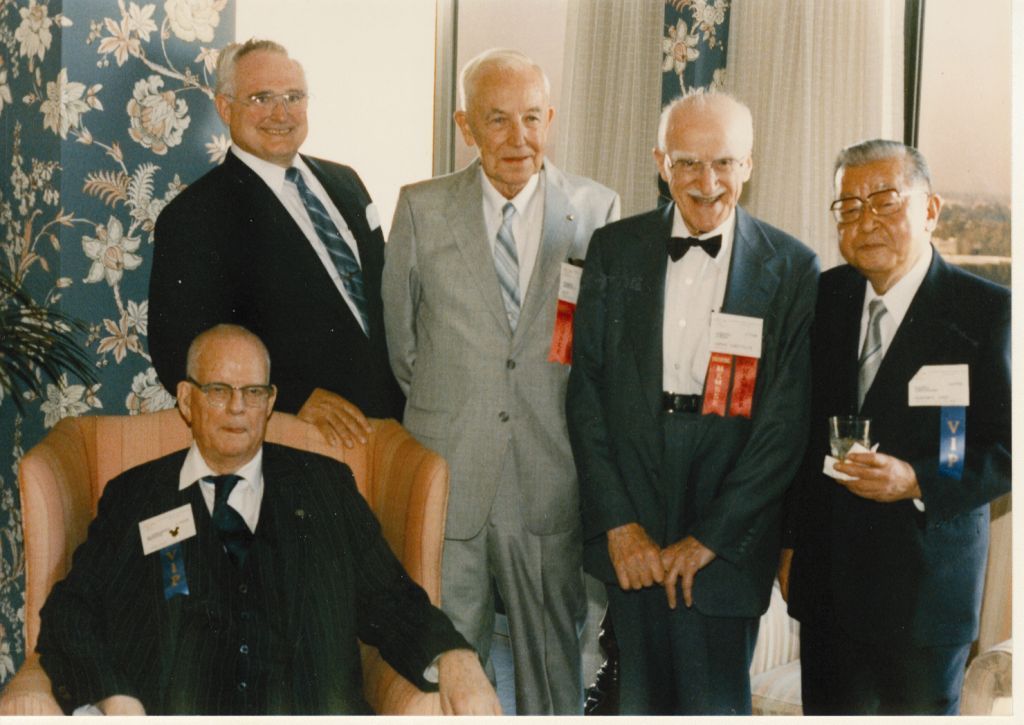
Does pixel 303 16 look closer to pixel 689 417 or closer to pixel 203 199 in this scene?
pixel 203 199

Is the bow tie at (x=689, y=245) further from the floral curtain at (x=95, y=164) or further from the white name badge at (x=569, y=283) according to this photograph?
the floral curtain at (x=95, y=164)

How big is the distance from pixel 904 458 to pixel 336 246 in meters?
1.75

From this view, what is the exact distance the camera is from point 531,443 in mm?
3193

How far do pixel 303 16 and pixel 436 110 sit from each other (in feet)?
2.19

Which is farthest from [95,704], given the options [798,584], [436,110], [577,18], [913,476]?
[577,18]

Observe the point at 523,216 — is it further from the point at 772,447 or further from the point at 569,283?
the point at 772,447

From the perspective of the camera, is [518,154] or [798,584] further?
[518,154]

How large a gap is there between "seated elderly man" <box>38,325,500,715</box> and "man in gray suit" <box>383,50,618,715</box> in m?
0.44

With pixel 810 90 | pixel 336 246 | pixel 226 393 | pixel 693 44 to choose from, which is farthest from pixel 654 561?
pixel 693 44

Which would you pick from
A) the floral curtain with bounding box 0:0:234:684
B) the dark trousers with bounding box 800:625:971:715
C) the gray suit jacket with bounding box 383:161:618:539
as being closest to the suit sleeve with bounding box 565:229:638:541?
the gray suit jacket with bounding box 383:161:618:539

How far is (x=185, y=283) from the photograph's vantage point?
323 centimetres

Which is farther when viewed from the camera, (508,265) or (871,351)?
(508,265)

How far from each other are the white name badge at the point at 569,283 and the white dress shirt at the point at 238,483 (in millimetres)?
978

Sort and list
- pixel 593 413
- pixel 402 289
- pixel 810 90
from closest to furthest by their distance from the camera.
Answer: pixel 593 413 < pixel 402 289 < pixel 810 90
